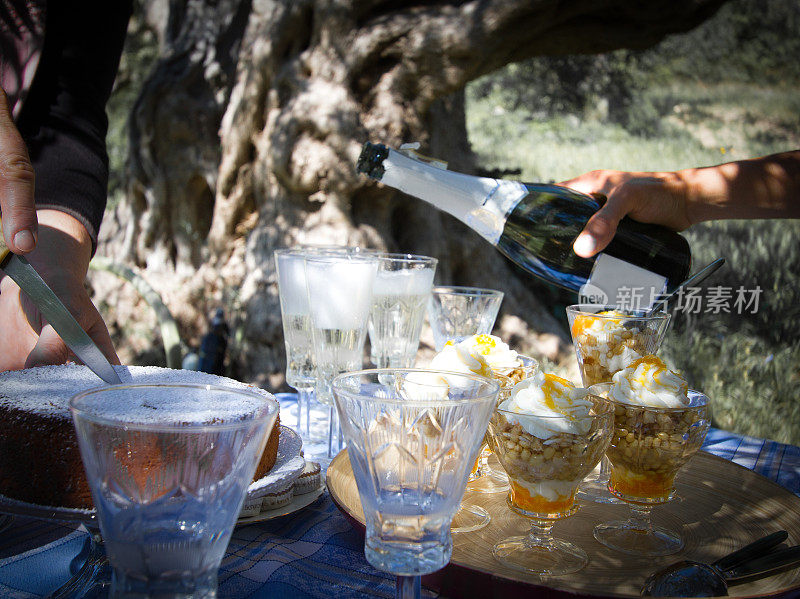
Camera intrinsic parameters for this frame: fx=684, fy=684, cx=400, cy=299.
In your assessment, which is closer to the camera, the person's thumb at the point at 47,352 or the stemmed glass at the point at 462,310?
the person's thumb at the point at 47,352

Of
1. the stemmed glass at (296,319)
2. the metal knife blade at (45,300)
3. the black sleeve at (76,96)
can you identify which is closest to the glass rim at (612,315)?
the stemmed glass at (296,319)

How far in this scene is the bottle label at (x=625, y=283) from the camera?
6.09 feet

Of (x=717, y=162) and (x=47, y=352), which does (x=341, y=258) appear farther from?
(x=717, y=162)

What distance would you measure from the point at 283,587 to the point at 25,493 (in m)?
0.44

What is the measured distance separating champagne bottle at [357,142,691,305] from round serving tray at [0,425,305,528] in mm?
883

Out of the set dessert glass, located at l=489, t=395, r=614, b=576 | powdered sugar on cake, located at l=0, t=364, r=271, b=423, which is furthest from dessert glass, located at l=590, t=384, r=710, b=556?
powdered sugar on cake, located at l=0, t=364, r=271, b=423

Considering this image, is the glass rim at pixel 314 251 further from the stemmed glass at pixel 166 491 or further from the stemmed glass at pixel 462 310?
the stemmed glass at pixel 166 491

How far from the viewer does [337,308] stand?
1.46m

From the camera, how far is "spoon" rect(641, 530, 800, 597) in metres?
0.93

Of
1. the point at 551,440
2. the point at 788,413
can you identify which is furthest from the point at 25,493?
the point at 788,413

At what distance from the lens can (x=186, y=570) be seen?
675mm

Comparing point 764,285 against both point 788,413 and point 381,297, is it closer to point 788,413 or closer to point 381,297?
point 788,413

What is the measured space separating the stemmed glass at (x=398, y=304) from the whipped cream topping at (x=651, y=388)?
0.53 metres

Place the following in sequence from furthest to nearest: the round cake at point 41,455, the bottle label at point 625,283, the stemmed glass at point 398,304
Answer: the bottle label at point 625,283 < the stemmed glass at point 398,304 < the round cake at point 41,455
